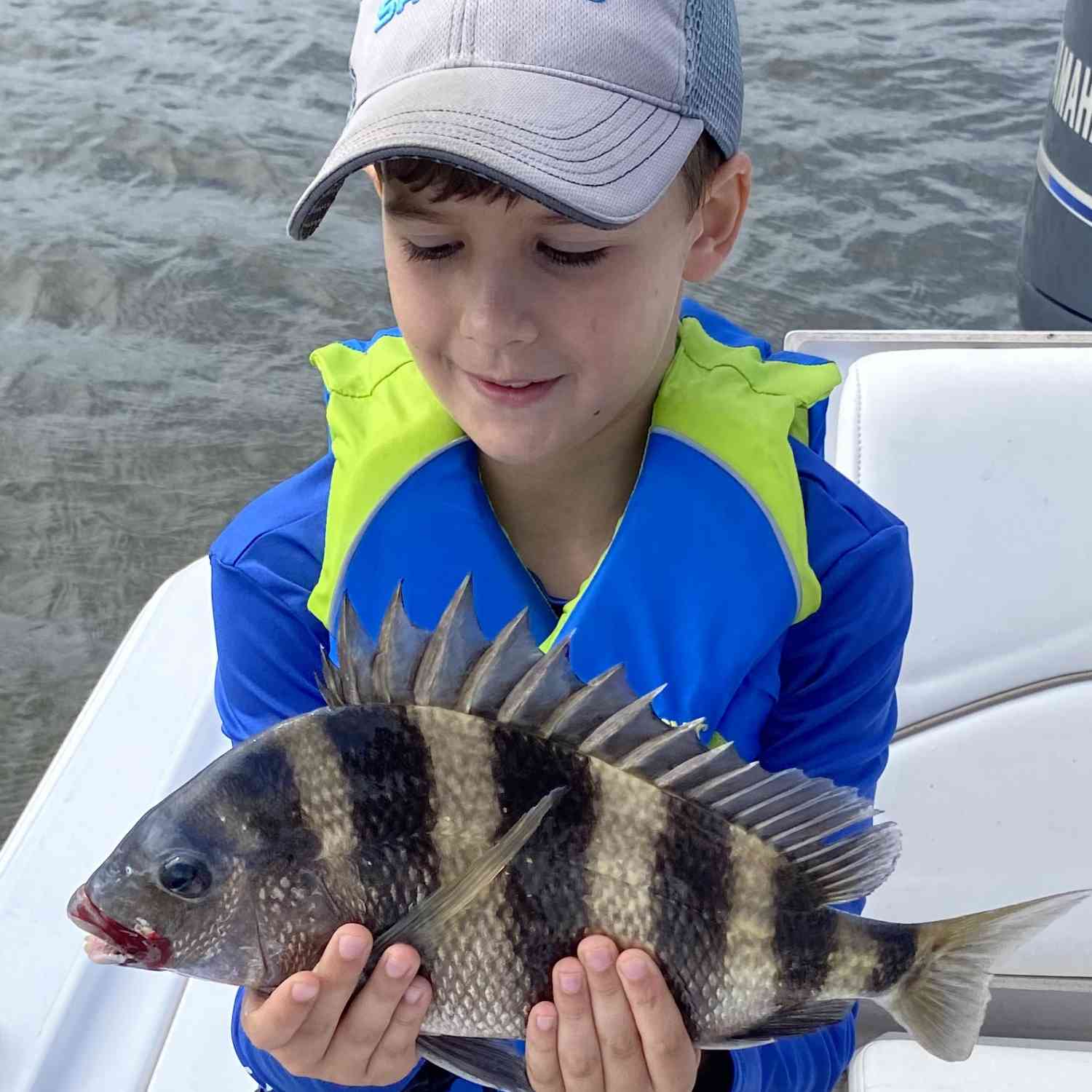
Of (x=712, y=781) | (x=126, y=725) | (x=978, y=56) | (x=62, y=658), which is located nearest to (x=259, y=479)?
(x=62, y=658)

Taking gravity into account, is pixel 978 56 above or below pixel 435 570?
below

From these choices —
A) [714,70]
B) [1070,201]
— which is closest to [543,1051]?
[714,70]

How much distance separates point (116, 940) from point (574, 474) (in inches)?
31.5

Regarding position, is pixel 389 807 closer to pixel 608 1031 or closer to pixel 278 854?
pixel 278 854

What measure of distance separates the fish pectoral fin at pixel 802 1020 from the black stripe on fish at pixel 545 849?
219 mm

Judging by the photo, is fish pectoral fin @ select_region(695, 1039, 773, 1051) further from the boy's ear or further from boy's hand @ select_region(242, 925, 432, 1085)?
the boy's ear

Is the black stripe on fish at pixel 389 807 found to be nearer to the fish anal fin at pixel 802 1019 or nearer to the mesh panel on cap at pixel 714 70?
the fish anal fin at pixel 802 1019

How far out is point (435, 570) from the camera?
1.63 m

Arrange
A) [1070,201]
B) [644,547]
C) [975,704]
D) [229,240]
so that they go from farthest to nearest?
[229,240], [1070,201], [975,704], [644,547]

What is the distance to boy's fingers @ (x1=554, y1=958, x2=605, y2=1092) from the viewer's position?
1228 millimetres

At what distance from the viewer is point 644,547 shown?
5.33 feet

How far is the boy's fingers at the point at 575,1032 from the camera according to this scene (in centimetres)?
123

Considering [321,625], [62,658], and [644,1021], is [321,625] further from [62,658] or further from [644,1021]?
[62,658]

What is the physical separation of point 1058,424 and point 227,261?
4.17 m
